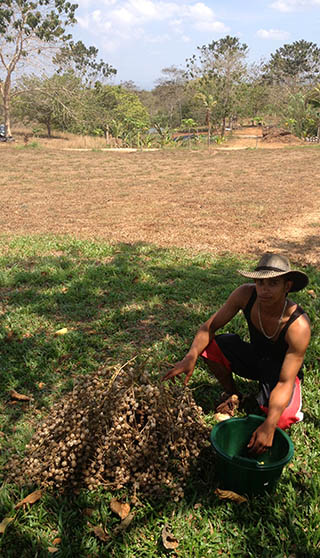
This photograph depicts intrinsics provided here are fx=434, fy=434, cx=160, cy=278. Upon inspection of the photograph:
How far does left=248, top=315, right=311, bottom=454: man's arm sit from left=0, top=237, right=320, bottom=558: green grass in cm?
30

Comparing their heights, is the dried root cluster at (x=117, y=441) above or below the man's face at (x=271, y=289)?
below

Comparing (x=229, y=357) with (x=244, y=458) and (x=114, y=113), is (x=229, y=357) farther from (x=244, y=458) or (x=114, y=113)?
(x=114, y=113)

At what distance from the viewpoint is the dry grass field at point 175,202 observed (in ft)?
22.3

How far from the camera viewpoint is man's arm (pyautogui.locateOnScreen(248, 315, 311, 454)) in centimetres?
212

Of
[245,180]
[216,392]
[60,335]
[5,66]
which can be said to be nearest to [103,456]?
[216,392]

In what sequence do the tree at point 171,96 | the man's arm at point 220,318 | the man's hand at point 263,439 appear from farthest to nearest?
1. the tree at point 171,96
2. the man's arm at point 220,318
3. the man's hand at point 263,439

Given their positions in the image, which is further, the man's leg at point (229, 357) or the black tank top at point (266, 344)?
the man's leg at point (229, 357)

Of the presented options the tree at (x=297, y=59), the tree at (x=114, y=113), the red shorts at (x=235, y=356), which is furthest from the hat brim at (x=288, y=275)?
the tree at (x=297, y=59)

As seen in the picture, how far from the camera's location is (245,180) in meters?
12.4

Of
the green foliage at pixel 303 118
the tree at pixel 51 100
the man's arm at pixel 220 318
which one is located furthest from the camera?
the green foliage at pixel 303 118

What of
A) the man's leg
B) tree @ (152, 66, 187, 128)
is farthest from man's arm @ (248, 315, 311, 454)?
tree @ (152, 66, 187, 128)

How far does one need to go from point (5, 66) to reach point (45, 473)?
29814 mm

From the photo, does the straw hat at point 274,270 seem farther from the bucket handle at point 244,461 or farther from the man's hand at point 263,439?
the bucket handle at point 244,461

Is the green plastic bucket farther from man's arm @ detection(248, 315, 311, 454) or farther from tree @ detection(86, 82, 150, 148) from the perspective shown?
tree @ detection(86, 82, 150, 148)
